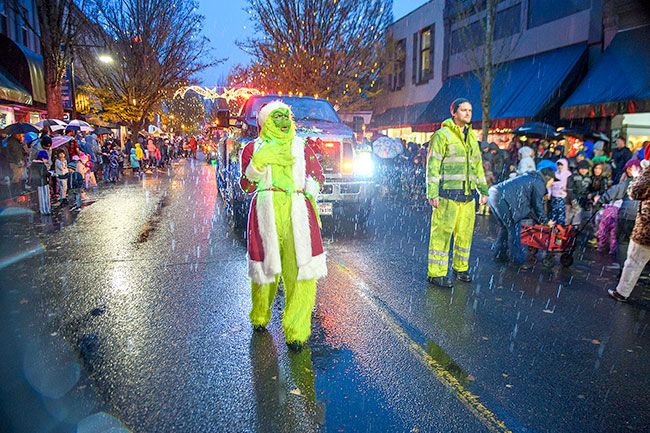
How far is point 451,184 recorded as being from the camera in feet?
19.4

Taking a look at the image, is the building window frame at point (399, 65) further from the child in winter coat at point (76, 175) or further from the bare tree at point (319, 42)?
the child in winter coat at point (76, 175)

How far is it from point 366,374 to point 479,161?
3.42 metres

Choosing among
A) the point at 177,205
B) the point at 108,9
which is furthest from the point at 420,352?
the point at 108,9

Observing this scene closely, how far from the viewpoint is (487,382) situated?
12.0 feet

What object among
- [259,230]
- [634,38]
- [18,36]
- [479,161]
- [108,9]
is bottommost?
[259,230]

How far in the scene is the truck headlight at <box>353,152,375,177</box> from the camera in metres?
9.91

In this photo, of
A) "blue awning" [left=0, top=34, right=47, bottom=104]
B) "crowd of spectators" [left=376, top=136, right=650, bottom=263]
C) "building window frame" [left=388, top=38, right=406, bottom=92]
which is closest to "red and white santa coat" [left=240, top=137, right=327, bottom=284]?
"crowd of spectators" [left=376, top=136, right=650, bottom=263]

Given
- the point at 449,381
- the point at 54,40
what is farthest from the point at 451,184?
the point at 54,40

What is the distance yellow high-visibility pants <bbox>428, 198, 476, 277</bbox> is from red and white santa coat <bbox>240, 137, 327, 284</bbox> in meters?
2.23

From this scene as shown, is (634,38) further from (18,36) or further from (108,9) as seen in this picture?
(108,9)

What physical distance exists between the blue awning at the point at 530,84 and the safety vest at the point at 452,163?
35.7 feet

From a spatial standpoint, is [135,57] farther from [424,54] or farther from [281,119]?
[281,119]

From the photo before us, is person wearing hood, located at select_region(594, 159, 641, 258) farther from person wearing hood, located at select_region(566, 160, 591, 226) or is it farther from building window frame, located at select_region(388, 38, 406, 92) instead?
building window frame, located at select_region(388, 38, 406, 92)

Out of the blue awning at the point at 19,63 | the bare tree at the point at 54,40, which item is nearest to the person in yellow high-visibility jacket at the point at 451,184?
the bare tree at the point at 54,40
